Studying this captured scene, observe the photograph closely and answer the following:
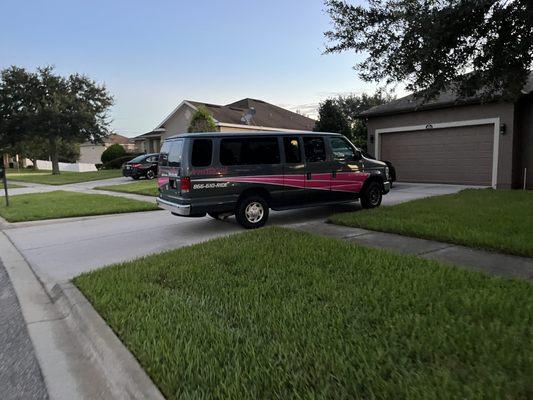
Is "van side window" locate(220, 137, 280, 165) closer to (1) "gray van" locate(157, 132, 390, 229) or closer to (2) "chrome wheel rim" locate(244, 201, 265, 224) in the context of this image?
(1) "gray van" locate(157, 132, 390, 229)

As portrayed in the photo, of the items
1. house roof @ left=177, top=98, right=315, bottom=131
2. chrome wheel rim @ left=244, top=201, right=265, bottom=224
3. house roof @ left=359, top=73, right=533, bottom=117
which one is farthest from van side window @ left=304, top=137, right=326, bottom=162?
house roof @ left=177, top=98, right=315, bottom=131

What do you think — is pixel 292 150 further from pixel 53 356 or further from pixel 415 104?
pixel 415 104

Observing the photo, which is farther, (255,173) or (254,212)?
(254,212)

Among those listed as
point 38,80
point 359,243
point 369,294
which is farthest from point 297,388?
point 38,80

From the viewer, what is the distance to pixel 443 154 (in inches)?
689

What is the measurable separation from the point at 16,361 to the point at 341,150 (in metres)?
7.72

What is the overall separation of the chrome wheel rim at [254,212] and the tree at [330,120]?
13.8m

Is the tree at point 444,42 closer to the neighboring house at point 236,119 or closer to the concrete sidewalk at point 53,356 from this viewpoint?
the concrete sidewalk at point 53,356

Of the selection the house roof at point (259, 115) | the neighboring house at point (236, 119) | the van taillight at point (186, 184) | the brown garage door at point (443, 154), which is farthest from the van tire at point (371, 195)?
the house roof at point (259, 115)

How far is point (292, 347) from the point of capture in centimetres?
331

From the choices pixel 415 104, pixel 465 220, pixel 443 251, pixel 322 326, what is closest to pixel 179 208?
pixel 443 251

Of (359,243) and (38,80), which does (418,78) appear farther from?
→ (38,80)

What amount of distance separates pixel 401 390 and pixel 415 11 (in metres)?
6.05

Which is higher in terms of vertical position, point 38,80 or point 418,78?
point 38,80
